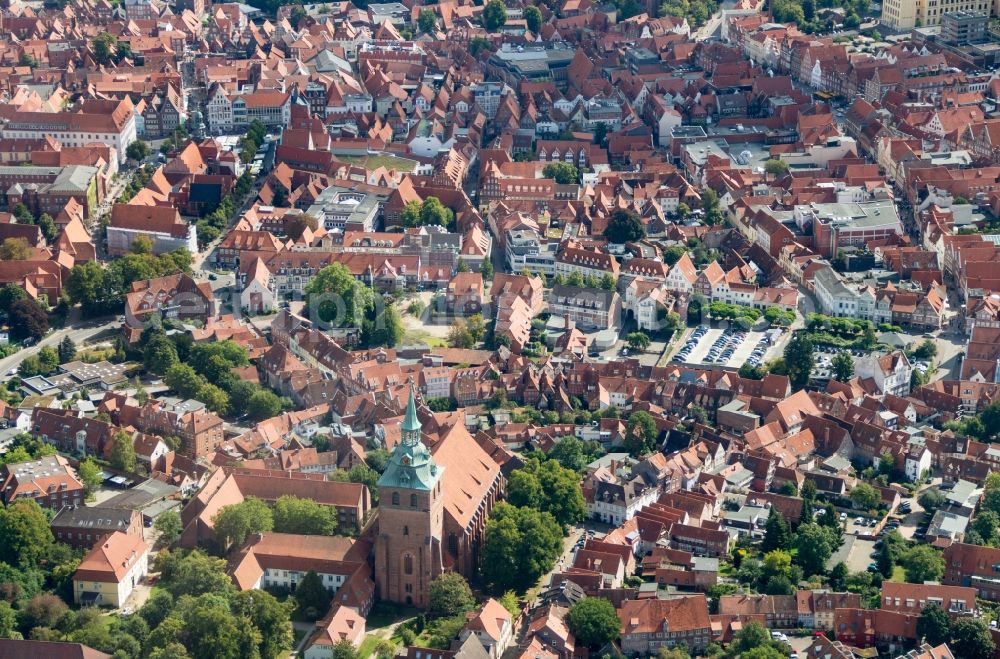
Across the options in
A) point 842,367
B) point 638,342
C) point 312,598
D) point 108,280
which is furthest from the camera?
point 108,280

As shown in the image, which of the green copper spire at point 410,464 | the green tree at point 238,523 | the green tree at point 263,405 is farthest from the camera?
the green tree at point 263,405

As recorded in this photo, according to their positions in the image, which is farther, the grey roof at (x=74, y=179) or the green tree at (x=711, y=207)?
the grey roof at (x=74, y=179)

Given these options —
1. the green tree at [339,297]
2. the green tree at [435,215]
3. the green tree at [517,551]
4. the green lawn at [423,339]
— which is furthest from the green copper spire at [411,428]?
the green tree at [435,215]

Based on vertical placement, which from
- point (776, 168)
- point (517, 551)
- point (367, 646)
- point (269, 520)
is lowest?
point (367, 646)

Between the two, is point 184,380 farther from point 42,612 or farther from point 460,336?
point 42,612

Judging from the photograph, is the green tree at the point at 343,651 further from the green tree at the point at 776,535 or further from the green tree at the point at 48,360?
the green tree at the point at 48,360

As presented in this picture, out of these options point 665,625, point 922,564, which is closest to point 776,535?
point 922,564

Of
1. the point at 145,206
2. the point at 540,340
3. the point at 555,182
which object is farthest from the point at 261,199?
the point at 540,340
